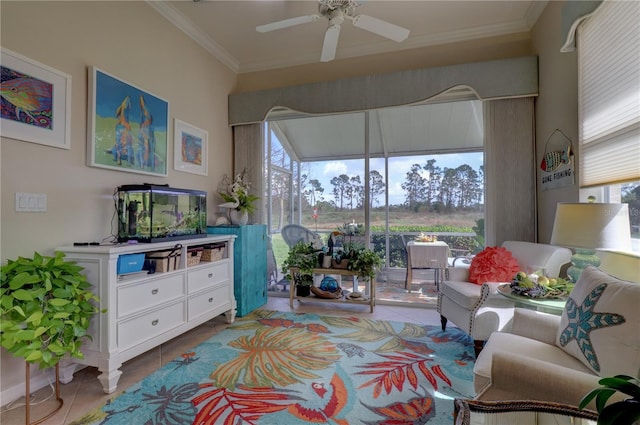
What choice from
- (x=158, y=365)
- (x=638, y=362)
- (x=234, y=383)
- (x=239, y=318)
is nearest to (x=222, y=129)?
(x=239, y=318)

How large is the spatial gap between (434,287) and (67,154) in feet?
13.2

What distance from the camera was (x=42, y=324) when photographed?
1511 millimetres

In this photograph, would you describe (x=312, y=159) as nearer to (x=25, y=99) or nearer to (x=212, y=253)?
(x=212, y=253)

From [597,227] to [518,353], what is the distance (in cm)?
82

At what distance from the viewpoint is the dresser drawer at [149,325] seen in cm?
192

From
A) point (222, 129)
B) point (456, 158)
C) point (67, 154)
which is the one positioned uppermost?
point (222, 129)

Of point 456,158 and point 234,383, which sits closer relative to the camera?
point 234,383

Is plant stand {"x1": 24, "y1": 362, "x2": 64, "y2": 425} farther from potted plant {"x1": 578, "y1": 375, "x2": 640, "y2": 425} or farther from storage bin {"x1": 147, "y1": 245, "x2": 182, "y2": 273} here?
potted plant {"x1": 578, "y1": 375, "x2": 640, "y2": 425}

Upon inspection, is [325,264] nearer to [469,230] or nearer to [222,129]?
[469,230]

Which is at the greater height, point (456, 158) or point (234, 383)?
point (456, 158)

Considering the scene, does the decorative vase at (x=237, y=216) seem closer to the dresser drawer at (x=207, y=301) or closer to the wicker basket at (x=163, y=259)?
the dresser drawer at (x=207, y=301)

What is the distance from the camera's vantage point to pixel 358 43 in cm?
352

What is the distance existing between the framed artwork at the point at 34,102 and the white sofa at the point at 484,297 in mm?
3121

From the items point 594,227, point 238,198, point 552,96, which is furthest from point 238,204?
point 552,96
